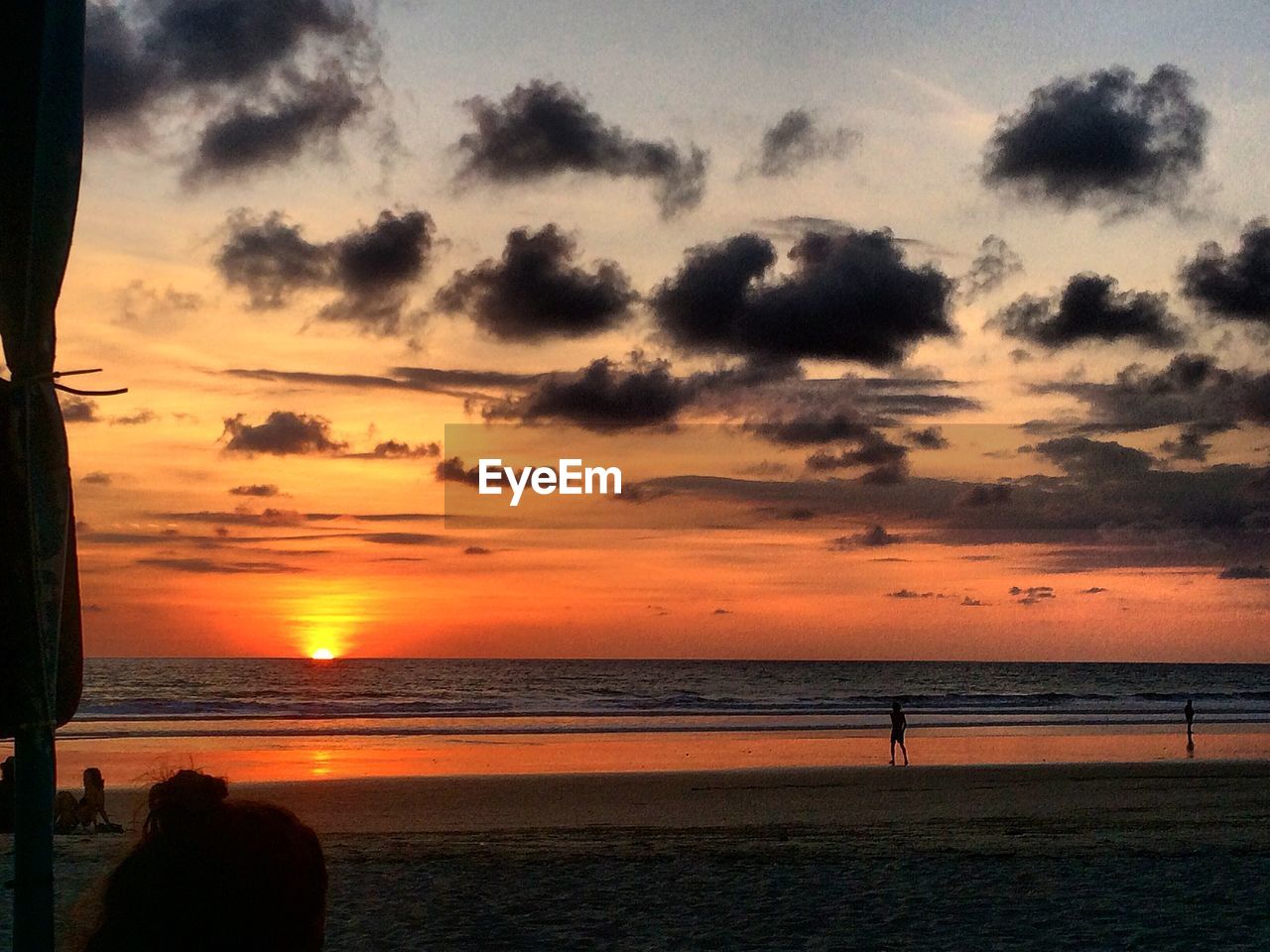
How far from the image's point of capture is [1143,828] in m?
18.0

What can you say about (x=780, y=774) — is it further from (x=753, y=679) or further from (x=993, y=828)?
(x=753, y=679)

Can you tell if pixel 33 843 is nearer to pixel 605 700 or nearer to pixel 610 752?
pixel 610 752

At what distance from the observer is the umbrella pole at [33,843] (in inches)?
126

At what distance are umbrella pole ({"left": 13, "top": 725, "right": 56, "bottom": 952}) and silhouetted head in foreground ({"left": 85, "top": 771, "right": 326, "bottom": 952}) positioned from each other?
1.56 metres

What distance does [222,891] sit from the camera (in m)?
1.79

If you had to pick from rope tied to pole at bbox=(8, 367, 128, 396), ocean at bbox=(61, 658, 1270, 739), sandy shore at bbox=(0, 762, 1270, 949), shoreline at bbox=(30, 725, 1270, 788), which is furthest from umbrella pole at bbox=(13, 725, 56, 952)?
ocean at bbox=(61, 658, 1270, 739)

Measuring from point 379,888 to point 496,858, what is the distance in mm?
2284

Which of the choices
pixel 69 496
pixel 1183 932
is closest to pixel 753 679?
pixel 1183 932

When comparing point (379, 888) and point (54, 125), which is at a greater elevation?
point (54, 125)

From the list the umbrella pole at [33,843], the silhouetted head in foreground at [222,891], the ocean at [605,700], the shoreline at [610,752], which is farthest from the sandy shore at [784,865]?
the ocean at [605,700]

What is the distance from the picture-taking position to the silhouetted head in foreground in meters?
1.78

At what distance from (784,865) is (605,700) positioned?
60.3m

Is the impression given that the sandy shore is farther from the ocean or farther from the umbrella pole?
the ocean

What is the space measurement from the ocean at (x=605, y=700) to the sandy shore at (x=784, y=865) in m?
21.8
